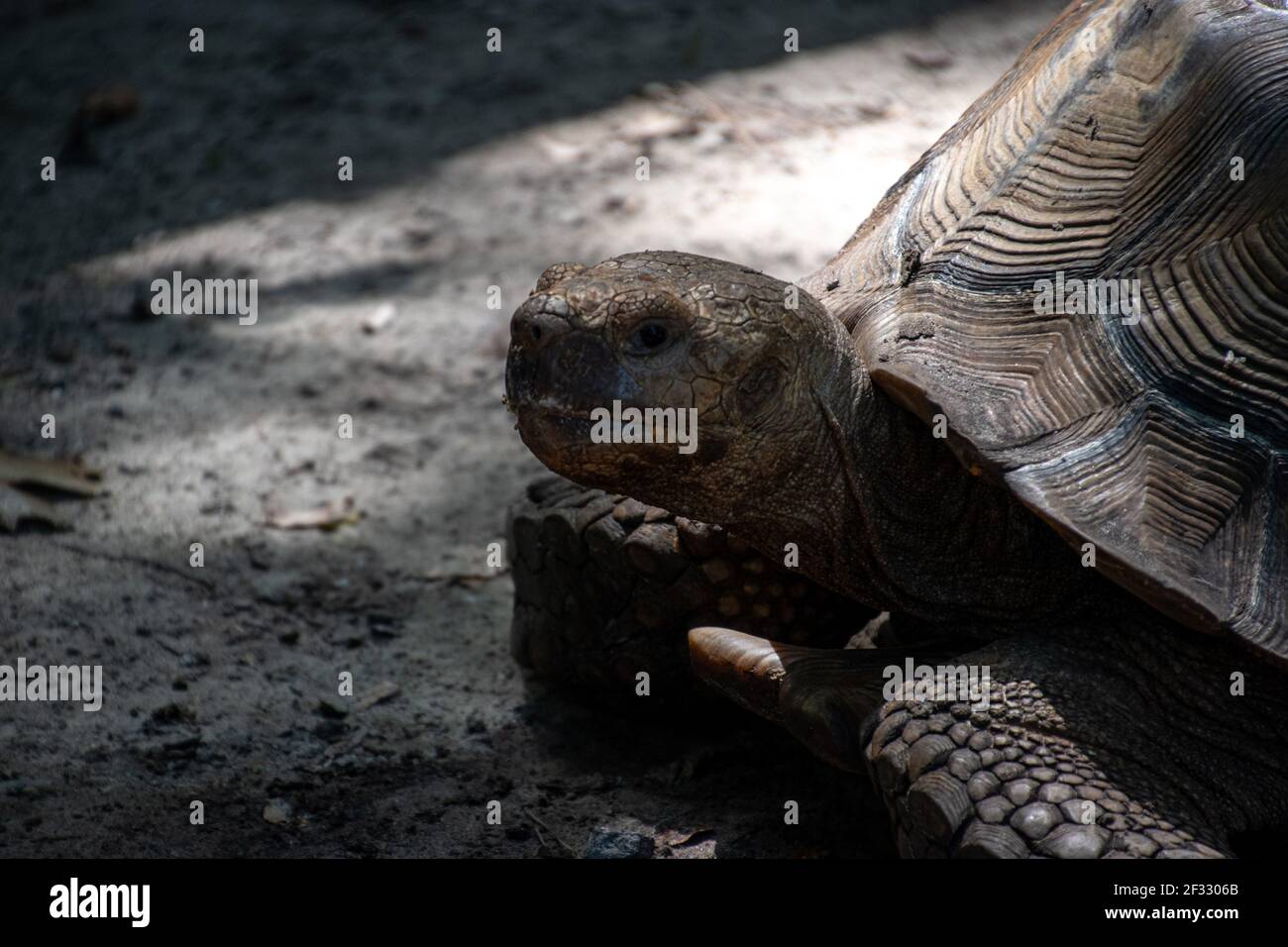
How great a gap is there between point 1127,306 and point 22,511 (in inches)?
119

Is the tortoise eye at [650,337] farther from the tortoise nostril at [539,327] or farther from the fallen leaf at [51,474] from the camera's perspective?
the fallen leaf at [51,474]

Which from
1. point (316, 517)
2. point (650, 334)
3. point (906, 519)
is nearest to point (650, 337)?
point (650, 334)

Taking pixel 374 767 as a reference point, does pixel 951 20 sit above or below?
above

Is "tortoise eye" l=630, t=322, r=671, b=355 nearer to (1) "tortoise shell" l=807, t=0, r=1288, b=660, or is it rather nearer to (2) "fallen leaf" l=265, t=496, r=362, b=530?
(1) "tortoise shell" l=807, t=0, r=1288, b=660

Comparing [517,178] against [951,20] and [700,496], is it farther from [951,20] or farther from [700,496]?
[700,496]

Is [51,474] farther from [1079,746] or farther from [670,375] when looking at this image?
[1079,746]

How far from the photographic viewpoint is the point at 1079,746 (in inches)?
93.1

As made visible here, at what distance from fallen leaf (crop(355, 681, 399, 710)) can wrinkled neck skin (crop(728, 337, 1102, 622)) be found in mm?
1168

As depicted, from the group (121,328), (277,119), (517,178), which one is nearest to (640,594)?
(121,328)

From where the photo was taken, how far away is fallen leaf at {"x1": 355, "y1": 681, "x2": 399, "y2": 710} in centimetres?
336

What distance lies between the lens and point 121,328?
5.25 metres

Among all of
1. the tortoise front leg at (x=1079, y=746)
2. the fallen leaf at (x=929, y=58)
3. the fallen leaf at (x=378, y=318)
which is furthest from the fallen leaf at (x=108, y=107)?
the tortoise front leg at (x=1079, y=746)

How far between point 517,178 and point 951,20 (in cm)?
280

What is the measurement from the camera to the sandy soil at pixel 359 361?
300 centimetres
